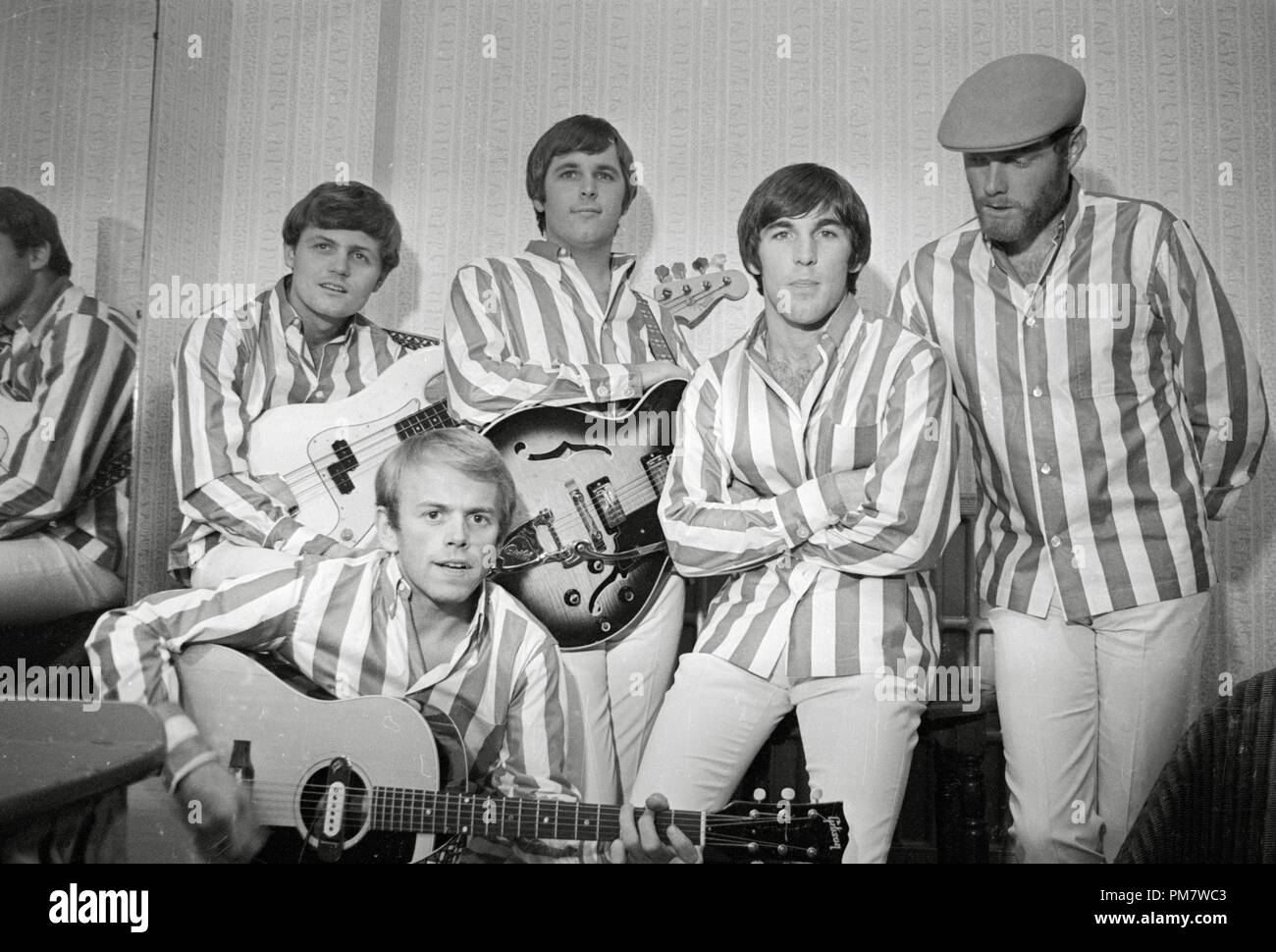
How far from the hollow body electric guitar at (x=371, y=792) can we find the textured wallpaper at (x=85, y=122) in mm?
1011

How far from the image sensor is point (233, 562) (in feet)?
9.27

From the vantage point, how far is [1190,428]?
2.75 m

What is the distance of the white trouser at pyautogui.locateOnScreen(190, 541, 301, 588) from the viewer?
280 cm

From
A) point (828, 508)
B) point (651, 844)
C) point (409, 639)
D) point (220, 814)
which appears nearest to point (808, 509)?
point (828, 508)

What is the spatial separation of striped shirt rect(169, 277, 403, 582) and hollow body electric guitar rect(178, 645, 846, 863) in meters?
0.30

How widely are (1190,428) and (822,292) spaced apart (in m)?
0.87

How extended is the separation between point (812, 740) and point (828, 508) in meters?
0.50

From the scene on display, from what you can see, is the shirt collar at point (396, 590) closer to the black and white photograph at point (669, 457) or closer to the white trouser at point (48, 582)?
the black and white photograph at point (669, 457)

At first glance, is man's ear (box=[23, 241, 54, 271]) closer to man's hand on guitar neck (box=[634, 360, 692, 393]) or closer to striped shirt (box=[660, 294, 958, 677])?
man's hand on guitar neck (box=[634, 360, 692, 393])

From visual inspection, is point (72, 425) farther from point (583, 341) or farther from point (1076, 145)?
point (1076, 145)

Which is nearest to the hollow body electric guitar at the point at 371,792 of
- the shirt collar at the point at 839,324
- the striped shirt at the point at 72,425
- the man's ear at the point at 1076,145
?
the striped shirt at the point at 72,425

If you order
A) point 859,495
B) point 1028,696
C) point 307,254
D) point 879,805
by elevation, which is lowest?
point 879,805
